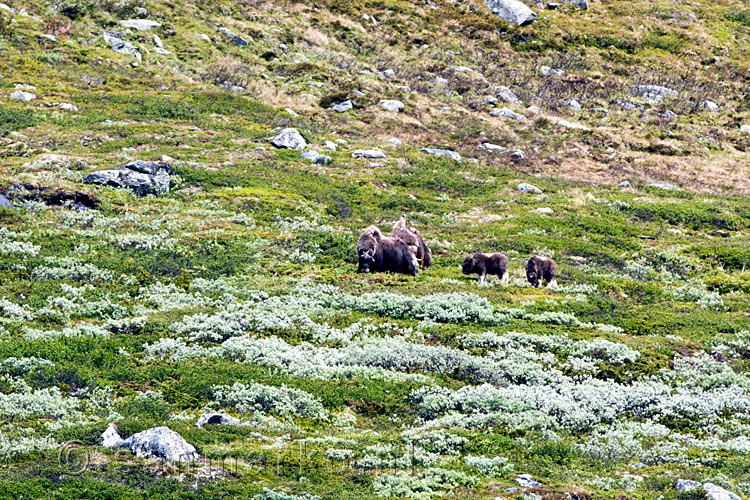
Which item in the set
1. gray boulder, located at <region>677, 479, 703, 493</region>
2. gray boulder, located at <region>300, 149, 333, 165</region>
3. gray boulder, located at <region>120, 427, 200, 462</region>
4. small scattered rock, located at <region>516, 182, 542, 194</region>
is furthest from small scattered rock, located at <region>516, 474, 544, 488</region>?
gray boulder, located at <region>300, 149, 333, 165</region>

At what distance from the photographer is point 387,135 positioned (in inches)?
2201

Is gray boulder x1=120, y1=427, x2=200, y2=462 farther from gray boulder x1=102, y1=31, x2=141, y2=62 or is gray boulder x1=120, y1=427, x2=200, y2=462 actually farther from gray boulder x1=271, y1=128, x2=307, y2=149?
gray boulder x1=102, y1=31, x2=141, y2=62

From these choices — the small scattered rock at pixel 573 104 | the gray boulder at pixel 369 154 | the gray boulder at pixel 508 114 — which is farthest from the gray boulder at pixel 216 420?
the small scattered rock at pixel 573 104

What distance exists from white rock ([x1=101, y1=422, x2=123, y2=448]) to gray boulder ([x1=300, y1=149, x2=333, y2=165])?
34.0 m

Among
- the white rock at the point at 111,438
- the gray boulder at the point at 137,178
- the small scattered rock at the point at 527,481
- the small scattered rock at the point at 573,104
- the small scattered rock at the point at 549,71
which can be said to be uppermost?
the small scattered rock at the point at 549,71

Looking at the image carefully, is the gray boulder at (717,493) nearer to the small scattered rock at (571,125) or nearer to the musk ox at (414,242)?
the musk ox at (414,242)

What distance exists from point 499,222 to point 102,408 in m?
27.1

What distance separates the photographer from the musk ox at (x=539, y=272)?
30172 mm

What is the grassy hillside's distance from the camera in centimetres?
1521

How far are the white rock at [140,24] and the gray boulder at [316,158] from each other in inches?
929

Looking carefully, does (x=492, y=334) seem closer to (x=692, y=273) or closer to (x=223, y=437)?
(x=223, y=437)

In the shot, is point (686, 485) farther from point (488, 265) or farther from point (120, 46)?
point (120, 46)

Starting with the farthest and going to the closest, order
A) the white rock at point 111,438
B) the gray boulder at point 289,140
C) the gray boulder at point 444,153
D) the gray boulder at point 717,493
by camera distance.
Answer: the gray boulder at point 444,153
the gray boulder at point 289,140
the white rock at point 111,438
the gray boulder at point 717,493

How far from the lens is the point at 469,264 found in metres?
30.7
